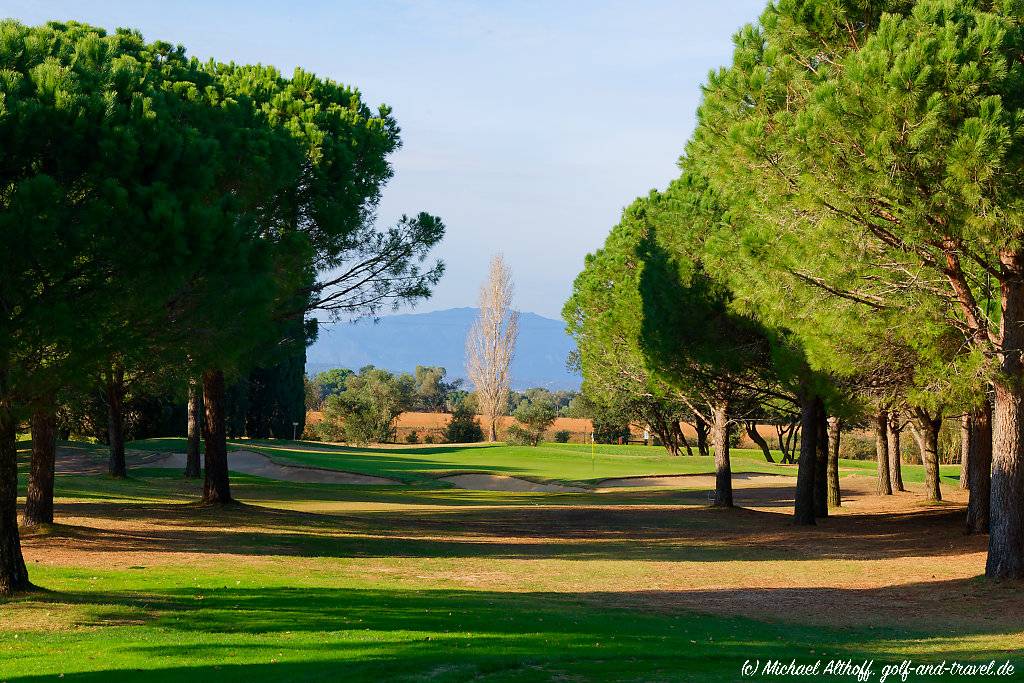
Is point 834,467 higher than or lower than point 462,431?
lower

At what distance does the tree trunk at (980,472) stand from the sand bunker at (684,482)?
1967 centimetres

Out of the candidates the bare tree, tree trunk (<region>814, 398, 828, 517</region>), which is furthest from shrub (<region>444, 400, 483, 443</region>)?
tree trunk (<region>814, 398, 828, 517</region>)

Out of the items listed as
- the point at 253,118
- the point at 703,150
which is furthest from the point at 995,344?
the point at 253,118

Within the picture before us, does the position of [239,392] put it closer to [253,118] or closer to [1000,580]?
[253,118]

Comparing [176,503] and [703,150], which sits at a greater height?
[703,150]

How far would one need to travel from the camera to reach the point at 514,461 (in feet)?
169

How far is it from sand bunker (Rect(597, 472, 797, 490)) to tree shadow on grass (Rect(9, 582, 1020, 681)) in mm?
27177

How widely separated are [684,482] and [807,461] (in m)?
19.2

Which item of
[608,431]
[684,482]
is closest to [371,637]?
[684,482]

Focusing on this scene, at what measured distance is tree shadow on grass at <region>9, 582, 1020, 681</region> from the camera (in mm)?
8375

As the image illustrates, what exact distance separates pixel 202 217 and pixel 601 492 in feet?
94.2

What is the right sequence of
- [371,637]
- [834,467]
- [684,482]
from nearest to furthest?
[371,637] < [834,467] < [684,482]

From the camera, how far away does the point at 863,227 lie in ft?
43.8

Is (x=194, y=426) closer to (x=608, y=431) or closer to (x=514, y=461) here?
(x=514, y=461)
